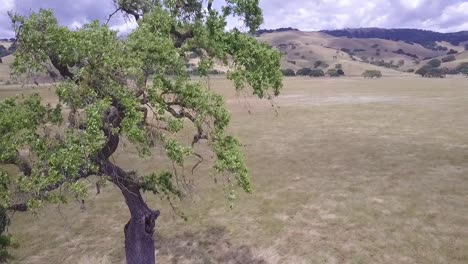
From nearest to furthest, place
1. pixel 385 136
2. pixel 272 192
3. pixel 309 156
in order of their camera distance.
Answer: pixel 272 192 → pixel 309 156 → pixel 385 136

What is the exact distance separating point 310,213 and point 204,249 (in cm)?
679

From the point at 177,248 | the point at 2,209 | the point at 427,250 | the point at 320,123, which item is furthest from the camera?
the point at 320,123

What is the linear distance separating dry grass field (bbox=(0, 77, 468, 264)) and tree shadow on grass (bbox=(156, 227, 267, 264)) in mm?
52

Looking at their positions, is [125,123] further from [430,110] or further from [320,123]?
[430,110]

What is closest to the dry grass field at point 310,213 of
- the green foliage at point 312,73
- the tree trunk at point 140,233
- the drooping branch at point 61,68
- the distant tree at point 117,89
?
the distant tree at point 117,89

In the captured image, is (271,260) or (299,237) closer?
(271,260)

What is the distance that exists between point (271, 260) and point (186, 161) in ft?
61.2

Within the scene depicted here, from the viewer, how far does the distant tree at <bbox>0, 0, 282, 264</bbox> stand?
1172cm

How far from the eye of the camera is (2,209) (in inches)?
504

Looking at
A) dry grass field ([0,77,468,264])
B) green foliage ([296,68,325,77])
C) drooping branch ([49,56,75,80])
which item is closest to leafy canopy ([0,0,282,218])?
drooping branch ([49,56,75,80])

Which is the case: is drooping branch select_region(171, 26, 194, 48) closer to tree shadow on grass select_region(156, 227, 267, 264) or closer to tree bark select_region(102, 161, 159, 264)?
tree bark select_region(102, 161, 159, 264)

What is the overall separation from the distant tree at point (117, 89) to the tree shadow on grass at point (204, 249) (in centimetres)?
656

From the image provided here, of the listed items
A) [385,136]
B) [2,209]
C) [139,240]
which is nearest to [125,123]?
[2,209]

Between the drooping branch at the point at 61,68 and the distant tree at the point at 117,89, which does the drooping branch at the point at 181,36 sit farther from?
the drooping branch at the point at 61,68
